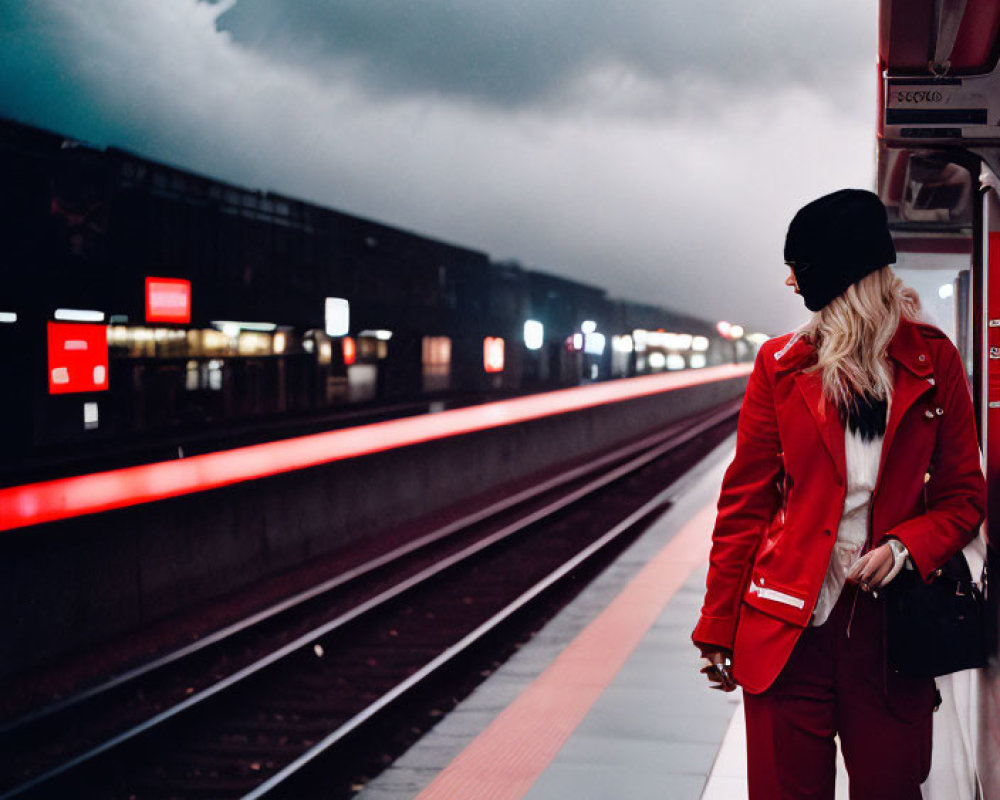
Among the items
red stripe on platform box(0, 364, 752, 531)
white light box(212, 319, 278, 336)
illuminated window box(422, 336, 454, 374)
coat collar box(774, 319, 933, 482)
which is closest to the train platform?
coat collar box(774, 319, 933, 482)

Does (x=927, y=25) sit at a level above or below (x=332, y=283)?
below

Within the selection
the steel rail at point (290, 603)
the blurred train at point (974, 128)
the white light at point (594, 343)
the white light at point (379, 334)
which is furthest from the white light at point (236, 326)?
the blurred train at point (974, 128)

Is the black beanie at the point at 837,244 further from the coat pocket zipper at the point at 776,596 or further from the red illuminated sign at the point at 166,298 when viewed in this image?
the red illuminated sign at the point at 166,298

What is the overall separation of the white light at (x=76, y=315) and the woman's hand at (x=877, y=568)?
1568 cm

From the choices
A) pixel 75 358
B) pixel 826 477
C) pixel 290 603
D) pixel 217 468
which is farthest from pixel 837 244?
pixel 75 358

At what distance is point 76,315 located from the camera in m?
15.9

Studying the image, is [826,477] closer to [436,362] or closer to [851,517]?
[851,517]

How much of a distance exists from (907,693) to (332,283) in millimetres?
26667

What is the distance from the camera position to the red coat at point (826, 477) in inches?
65.1

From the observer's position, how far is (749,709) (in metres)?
1.77

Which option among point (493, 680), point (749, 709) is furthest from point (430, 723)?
point (749, 709)

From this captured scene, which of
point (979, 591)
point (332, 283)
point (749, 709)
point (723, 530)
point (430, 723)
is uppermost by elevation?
point (332, 283)

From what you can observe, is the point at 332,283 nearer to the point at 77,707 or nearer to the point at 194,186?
the point at 194,186

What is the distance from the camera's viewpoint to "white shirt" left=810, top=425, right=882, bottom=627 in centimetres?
167
